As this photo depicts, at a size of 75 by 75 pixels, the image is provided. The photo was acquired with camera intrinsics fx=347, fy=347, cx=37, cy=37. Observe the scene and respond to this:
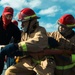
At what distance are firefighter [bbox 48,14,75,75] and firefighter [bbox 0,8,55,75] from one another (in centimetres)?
36

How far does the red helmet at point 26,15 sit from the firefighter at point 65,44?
0.69 meters

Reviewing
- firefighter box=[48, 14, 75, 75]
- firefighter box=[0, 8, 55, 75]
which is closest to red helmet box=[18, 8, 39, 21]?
firefighter box=[0, 8, 55, 75]

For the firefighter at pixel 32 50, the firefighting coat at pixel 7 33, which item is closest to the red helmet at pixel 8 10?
the firefighting coat at pixel 7 33

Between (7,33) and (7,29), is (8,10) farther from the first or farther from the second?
(7,33)

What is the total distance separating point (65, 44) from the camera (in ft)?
23.9

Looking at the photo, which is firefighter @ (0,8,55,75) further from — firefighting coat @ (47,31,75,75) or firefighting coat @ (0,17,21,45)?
firefighting coat @ (0,17,21,45)

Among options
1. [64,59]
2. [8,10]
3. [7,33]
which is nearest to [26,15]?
[64,59]

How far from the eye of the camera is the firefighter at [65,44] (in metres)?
7.26

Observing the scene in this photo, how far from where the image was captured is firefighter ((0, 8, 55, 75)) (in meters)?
6.45

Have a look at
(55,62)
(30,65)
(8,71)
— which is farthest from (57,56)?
(8,71)

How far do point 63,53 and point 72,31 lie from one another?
2.24 ft

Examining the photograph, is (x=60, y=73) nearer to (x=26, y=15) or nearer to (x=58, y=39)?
(x=58, y=39)

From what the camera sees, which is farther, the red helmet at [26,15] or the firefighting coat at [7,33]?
the firefighting coat at [7,33]

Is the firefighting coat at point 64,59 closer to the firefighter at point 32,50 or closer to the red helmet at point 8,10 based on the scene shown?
the firefighter at point 32,50
